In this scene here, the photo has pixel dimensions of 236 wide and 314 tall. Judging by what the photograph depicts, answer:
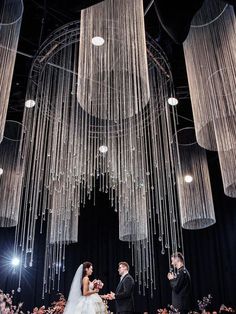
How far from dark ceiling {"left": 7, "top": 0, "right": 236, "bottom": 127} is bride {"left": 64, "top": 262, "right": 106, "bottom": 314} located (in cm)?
334

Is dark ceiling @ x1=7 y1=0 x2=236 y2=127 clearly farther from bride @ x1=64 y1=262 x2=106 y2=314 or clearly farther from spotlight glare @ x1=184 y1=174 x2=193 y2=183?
bride @ x1=64 y1=262 x2=106 y2=314

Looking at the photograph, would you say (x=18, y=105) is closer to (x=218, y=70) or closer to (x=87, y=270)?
(x=87, y=270)

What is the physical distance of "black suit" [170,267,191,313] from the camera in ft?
16.7

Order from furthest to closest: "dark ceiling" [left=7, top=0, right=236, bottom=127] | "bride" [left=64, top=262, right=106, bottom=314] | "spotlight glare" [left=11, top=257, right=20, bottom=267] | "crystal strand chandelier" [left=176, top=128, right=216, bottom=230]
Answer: "spotlight glare" [left=11, top=257, right=20, bottom=267] → "crystal strand chandelier" [left=176, top=128, right=216, bottom=230] → "bride" [left=64, top=262, right=106, bottom=314] → "dark ceiling" [left=7, top=0, right=236, bottom=127]

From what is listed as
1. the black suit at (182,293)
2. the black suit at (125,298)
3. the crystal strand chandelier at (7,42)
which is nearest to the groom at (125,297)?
the black suit at (125,298)

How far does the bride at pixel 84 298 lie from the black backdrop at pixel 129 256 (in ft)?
9.62

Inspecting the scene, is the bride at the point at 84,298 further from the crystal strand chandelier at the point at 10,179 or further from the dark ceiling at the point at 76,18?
the dark ceiling at the point at 76,18

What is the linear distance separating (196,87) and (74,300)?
3395 mm

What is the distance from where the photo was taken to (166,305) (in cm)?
829

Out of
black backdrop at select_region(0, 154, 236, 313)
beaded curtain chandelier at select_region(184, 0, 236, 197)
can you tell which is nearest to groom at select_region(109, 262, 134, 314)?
beaded curtain chandelier at select_region(184, 0, 236, 197)

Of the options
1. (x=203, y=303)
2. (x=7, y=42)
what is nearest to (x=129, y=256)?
(x=203, y=303)

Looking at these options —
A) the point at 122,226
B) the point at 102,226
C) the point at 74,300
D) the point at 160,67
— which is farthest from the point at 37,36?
the point at 102,226

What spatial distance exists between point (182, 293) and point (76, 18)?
4.28 meters

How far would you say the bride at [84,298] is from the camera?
5410 millimetres
